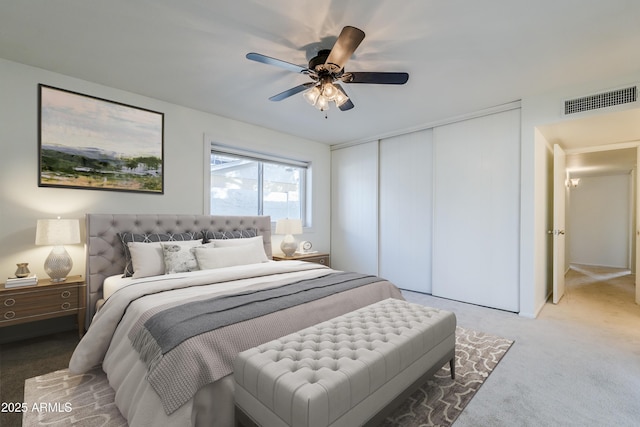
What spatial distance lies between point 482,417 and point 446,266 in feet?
8.64

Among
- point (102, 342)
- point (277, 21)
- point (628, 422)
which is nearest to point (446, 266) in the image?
point (628, 422)

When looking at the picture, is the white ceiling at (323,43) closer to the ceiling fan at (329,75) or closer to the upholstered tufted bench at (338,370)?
the ceiling fan at (329,75)

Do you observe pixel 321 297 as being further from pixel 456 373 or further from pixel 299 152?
pixel 299 152

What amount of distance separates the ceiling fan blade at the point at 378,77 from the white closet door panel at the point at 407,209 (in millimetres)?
2400

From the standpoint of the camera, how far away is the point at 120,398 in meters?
1.69

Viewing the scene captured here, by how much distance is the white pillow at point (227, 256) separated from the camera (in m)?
2.99

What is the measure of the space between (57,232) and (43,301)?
61cm

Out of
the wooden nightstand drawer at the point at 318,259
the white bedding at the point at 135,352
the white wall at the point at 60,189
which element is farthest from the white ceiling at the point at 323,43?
the wooden nightstand drawer at the point at 318,259

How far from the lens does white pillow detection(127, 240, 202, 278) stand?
275cm

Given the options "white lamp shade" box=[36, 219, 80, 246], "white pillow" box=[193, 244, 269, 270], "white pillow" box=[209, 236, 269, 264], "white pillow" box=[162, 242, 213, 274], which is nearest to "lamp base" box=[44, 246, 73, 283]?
"white lamp shade" box=[36, 219, 80, 246]

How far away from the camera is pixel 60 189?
291 centimetres

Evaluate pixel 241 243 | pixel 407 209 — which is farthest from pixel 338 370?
pixel 407 209

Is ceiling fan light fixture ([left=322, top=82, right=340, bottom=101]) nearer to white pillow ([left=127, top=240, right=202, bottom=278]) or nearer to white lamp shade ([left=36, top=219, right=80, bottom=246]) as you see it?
white pillow ([left=127, top=240, right=202, bottom=278])

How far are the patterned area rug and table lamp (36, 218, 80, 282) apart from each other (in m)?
0.95
